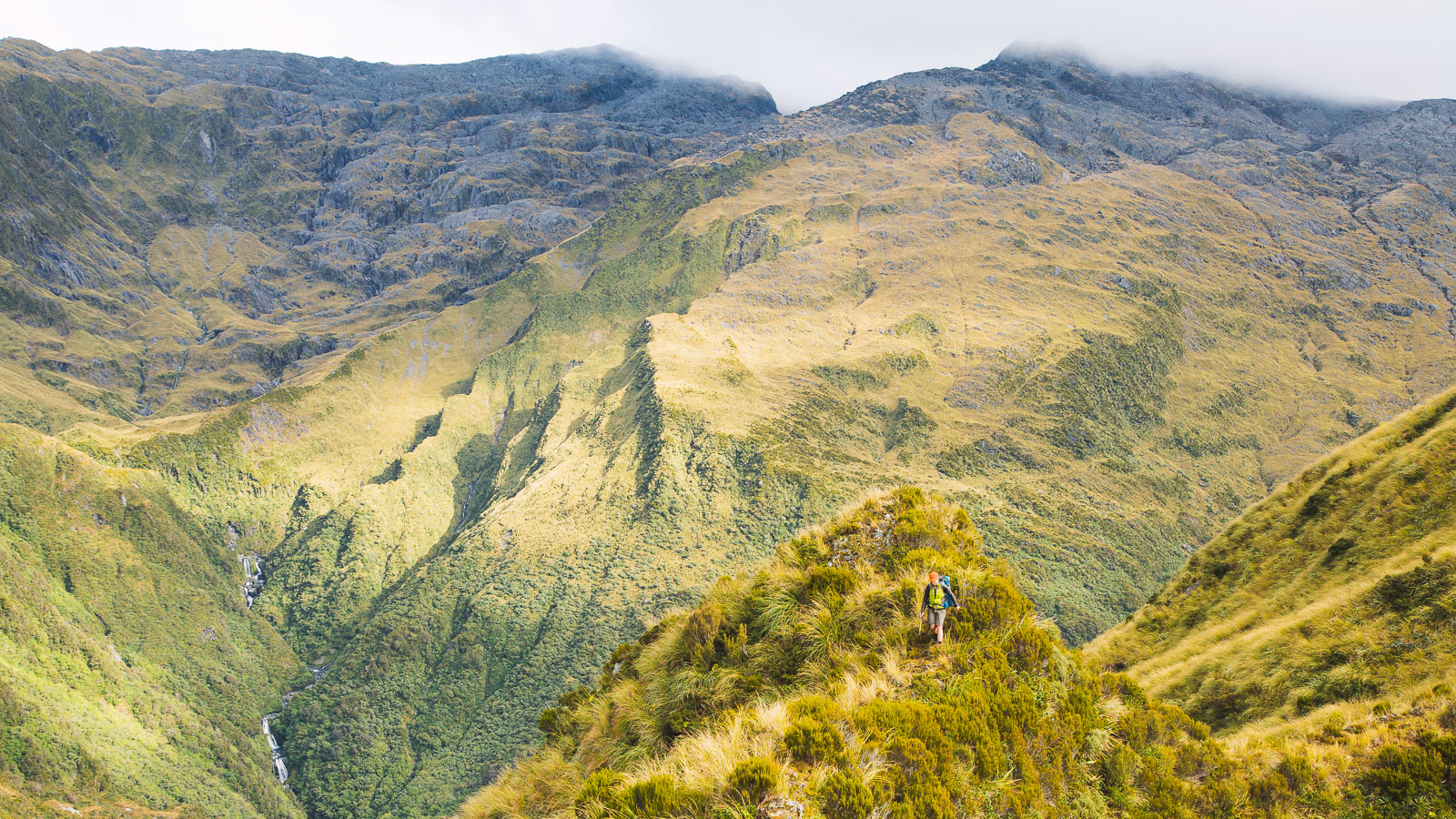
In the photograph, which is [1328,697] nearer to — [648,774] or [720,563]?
[648,774]

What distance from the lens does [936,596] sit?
12.6 metres

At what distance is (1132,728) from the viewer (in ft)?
42.8

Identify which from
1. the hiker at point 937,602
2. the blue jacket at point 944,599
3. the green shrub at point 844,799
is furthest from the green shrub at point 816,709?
the blue jacket at point 944,599

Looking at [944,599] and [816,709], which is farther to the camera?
[944,599]

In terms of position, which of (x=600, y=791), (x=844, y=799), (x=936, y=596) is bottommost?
(x=600, y=791)

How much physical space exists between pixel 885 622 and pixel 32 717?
773ft

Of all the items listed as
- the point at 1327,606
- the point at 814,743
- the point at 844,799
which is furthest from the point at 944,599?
the point at 1327,606

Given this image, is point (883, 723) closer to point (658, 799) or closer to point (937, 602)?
point (937, 602)

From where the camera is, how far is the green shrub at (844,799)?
8.78 metres

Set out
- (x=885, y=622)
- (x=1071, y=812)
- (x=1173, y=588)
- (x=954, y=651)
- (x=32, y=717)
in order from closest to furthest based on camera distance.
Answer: (x=1071, y=812), (x=954, y=651), (x=885, y=622), (x=1173, y=588), (x=32, y=717)

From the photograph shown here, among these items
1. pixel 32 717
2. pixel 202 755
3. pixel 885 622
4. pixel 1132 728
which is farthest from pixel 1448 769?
pixel 202 755

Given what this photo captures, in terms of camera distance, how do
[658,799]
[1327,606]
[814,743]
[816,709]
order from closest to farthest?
[658,799]
[814,743]
[816,709]
[1327,606]

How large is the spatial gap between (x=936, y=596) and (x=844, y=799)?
4.73 meters

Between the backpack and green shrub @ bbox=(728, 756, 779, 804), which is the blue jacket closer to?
the backpack
